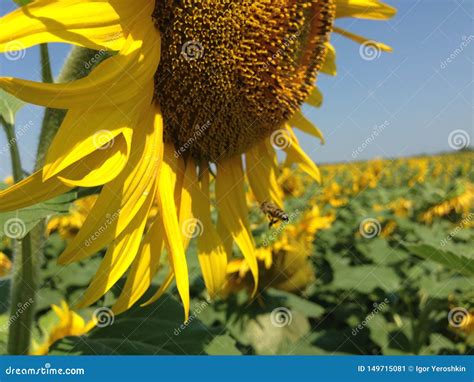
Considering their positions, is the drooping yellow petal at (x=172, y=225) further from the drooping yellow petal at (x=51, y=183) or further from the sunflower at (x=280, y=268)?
the sunflower at (x=280, y=268)

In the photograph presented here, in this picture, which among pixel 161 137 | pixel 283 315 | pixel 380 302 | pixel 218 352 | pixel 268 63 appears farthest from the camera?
pixel 380 302

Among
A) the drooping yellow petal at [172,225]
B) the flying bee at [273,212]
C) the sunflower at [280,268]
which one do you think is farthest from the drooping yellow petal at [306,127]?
the sunflower at [280,268]

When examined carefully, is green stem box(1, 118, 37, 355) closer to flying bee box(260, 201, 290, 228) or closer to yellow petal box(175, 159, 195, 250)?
yellow petal box(175, 159, 195, 250)

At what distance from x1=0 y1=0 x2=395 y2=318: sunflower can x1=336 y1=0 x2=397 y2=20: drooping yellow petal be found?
347 mm

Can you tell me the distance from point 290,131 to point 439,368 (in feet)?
3.60

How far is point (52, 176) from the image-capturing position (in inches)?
47.0

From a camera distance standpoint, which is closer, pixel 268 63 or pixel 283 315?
pixel 268 63

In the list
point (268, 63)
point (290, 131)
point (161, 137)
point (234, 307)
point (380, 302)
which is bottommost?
point (234, 307)

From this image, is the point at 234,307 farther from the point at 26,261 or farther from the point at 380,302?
the point at 26,261

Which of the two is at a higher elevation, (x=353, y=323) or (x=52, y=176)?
(x=52, y=176)

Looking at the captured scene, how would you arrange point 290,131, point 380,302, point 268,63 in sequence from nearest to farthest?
point 268,63 → point 290,131 → point 380,302

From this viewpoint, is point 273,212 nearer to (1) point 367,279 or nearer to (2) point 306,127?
(2) point 306,127

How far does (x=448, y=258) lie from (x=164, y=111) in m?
1.14

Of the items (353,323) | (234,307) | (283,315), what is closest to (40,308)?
(234,307)
